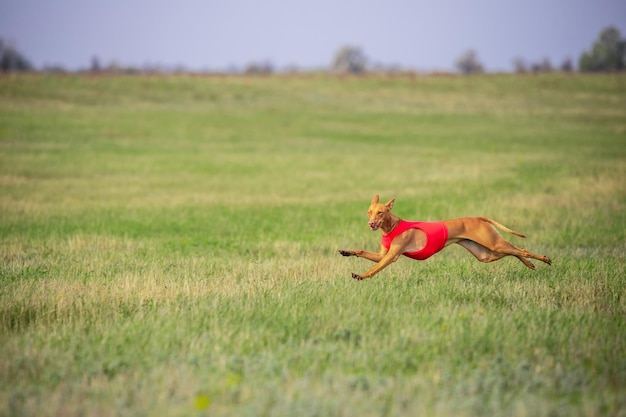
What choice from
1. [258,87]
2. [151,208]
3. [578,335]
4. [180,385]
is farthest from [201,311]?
[258,87]

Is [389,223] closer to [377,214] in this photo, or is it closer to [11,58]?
[377,214]

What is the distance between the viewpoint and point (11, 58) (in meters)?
144

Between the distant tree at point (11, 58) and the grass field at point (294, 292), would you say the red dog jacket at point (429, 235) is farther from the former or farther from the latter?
the distant tree at point (11, 58)

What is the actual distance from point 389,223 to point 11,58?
15161cm

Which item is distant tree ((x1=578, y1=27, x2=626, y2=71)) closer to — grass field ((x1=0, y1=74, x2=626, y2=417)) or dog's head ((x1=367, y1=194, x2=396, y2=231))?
grass field ((x1=0, y1=74, x2=626, y2=417))

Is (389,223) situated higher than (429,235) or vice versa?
(389,223)

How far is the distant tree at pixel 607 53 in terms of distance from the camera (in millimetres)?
131750

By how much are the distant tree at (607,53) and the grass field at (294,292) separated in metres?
106

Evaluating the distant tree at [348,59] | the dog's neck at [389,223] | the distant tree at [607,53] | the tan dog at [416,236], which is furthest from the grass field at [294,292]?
the distant tree at [348,59]

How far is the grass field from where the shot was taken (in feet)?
18.4

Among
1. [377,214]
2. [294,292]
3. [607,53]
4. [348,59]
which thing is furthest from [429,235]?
[348,59]

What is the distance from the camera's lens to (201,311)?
7.61 meters

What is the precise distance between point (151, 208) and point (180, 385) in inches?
627

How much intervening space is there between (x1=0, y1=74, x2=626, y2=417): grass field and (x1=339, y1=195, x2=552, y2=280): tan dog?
1.33 ft
